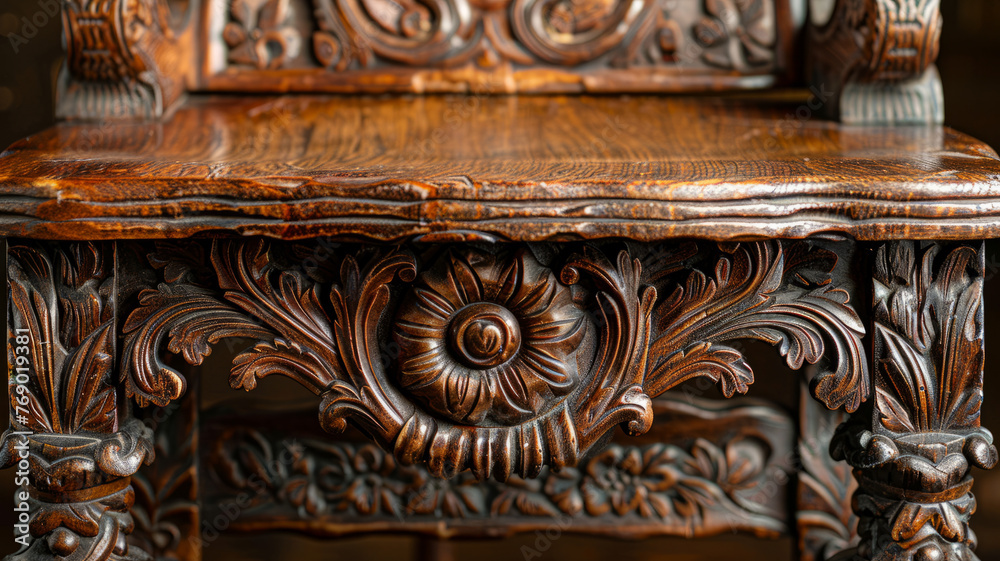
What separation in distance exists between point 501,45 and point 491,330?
414 millimetres

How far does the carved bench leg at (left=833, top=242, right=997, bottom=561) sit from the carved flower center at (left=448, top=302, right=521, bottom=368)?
0.88 ft

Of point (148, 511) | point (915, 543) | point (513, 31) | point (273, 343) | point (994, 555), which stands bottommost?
point (994, 555)

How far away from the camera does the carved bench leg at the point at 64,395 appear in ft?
2.04

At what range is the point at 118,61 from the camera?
794 mm

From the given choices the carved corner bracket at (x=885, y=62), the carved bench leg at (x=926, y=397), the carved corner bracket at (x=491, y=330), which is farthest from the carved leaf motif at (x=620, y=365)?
the carved corner bracket at (x=885, y=62)

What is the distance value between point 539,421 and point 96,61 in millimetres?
518

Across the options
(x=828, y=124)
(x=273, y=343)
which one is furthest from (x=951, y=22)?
(x=273, y=343)

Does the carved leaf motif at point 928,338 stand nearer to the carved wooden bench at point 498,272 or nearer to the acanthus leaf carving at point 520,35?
the carved wooden bench at point 498,272

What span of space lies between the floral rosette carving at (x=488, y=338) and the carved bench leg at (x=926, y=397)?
23cm

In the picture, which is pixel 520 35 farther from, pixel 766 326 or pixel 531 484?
pixel 531 484

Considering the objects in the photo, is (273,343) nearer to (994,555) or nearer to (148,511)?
(148,511)

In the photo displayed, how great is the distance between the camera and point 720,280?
0.63 m

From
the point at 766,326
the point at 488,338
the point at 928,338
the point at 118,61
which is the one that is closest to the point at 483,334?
the point at 488,338

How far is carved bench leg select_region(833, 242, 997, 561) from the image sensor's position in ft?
2.09
